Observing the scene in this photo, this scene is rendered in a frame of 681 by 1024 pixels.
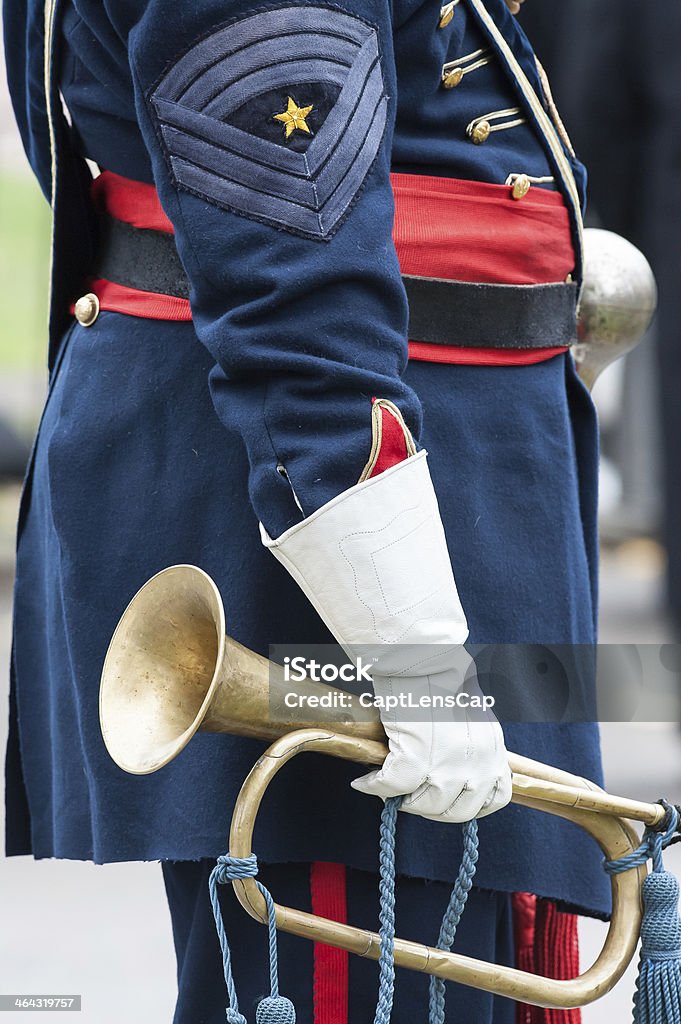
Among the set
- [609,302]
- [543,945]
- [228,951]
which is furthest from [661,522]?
[228,951]

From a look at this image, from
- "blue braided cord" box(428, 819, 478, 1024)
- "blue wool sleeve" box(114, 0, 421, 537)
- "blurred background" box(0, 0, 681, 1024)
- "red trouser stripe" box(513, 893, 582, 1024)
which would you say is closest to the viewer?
"blue wool sleeve" box(114, 0, 421, 537)

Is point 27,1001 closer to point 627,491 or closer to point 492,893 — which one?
point 492,893

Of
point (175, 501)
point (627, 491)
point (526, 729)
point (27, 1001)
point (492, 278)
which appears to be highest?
point (627, 491)

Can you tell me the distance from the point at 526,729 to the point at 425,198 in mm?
563

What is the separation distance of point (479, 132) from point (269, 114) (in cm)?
31

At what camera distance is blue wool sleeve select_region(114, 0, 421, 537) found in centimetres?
128

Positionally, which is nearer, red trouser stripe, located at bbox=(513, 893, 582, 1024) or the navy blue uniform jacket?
the navy blue uniform jacket

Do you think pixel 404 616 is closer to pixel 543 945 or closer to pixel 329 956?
pixel 329 956

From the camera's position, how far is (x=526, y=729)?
155 cm

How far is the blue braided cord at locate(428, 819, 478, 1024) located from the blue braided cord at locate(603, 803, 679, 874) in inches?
6.8

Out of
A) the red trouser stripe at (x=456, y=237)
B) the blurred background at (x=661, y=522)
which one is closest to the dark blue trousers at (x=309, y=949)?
the red trouser stripe at (x=456, y=237)

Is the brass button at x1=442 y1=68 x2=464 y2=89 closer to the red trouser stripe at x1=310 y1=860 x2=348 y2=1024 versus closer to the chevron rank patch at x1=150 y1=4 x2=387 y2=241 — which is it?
the chevron rank patch at x1=150 y1=4 x2=387 y2=241

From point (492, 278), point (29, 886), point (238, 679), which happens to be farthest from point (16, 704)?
point (29, 886)

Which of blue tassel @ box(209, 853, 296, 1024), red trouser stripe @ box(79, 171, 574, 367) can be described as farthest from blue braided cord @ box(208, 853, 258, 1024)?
red trouser stripe @ box(79, 171, 574, 367)
